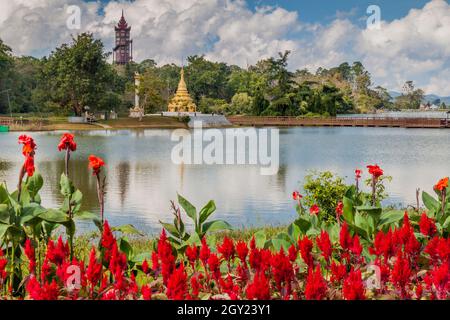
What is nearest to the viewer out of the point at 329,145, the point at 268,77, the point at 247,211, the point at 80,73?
the point at 247,211

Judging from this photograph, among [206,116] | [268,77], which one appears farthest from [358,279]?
[268,77]

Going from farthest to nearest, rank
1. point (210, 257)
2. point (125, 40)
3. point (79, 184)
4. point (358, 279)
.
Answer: point (125, 40) < point (79, 184) < point (210, 257) < point (358, 279)

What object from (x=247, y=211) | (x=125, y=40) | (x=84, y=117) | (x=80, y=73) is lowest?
(x=247, y=211)

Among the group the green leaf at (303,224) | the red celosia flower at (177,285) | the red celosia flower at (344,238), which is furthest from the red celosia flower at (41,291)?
the green leaf at (303,224)

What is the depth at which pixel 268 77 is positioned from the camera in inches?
1946

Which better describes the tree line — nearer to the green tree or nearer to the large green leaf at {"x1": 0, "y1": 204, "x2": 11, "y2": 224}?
the green tree

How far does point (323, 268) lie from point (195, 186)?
7951mm

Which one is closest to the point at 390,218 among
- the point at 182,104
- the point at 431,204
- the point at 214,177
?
the point at 431,204

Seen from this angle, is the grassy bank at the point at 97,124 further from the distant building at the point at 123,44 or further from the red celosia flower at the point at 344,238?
the distant building at the point at 123,44

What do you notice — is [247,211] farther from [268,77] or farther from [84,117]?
[268,77]

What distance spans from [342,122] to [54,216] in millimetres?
38697

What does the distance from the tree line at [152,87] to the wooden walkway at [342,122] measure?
201 centimetres

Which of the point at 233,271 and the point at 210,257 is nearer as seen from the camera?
the point at 210,257

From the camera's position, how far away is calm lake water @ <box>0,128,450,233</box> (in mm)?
8188
